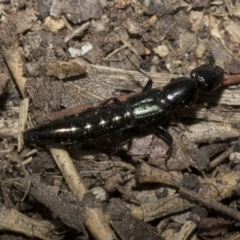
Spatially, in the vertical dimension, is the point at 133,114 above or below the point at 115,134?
above

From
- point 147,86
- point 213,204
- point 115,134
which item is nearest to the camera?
point 213,204

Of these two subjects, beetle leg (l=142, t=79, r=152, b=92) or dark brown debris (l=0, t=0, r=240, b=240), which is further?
beetle leg (l=142, t=79, r=152, b=92)

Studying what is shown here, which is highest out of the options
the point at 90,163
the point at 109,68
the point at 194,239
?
the point at 109,68

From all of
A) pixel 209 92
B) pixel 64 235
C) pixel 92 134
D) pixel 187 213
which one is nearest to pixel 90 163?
pixel 92 134

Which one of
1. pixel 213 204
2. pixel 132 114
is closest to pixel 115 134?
pixel 132 114

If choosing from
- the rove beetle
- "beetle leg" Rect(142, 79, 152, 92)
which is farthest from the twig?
"beetle leg" Rect(142, 79, 152, 92)

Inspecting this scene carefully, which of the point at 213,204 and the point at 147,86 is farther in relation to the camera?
the point at 147,86

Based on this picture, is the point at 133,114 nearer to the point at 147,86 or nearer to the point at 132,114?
the point at 132,114

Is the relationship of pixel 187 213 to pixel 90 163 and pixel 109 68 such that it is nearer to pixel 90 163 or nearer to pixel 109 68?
pixel 90 163

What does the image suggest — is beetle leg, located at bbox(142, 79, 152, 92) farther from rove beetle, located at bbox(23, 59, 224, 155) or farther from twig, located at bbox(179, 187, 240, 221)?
twig, located at bbox(179, 187, 240, 221)
